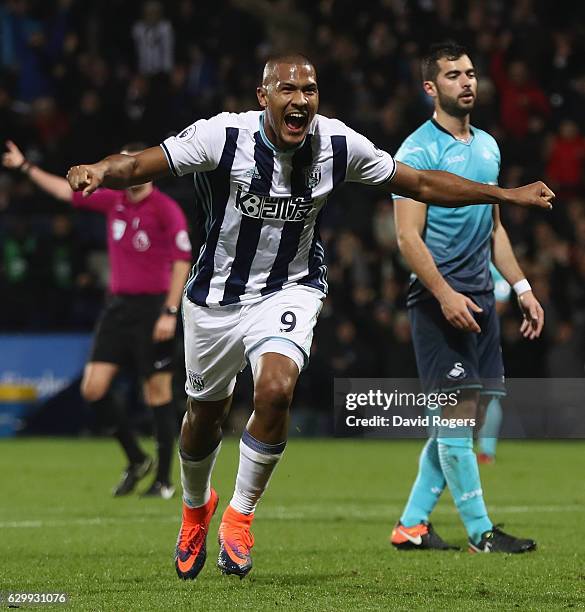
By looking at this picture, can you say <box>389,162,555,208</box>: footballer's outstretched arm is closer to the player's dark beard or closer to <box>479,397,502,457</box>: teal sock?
the player's dark beard

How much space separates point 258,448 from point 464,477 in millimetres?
1621

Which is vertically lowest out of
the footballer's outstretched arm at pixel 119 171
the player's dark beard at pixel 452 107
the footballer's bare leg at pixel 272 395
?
the footballer's bare leg at pixel 272 395

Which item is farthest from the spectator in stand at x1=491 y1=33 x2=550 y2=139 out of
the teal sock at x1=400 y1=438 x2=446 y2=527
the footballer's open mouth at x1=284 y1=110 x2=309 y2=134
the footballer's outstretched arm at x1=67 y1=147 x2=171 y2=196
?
the footballer's outstretched arm at x1=67 y1=147 x2=171 y2=196

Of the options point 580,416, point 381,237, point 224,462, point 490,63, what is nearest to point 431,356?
point 580,416

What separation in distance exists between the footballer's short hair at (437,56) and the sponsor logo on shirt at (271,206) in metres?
1.62

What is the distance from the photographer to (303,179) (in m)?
6.12

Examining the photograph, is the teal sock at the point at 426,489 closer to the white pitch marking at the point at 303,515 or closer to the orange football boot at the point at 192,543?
the orange football boot at the point at 192,543

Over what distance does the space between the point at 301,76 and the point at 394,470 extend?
23.1ft

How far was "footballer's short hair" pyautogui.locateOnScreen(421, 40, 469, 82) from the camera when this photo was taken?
7.39 metres

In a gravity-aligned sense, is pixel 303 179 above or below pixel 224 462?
above

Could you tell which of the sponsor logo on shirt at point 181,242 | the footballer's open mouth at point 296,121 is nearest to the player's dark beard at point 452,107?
the footballer's open mouth at point 296,121

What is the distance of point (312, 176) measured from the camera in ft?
20.1

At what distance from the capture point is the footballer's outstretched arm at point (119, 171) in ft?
17.2

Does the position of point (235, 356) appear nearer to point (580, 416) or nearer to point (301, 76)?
point (301, 76)
